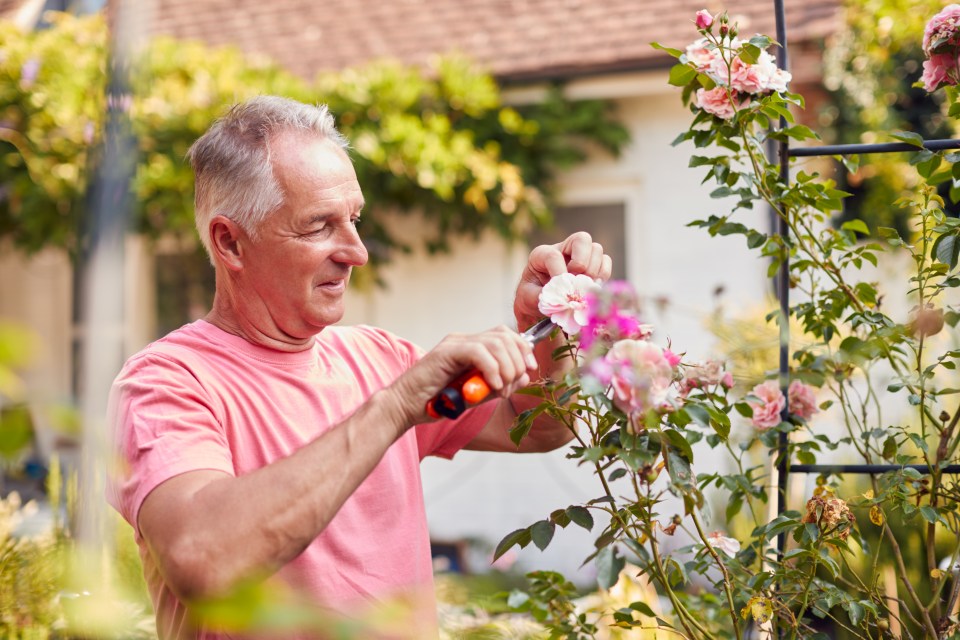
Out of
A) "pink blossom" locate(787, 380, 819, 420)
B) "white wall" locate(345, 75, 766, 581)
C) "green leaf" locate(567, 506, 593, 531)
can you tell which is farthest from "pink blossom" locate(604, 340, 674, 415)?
"white wall" locate(345, 75, 766, 581)

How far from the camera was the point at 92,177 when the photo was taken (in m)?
2.76

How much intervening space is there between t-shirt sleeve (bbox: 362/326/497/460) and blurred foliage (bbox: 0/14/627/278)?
4.06m

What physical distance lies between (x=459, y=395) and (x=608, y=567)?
445 millimetres

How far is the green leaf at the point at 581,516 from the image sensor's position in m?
1.52

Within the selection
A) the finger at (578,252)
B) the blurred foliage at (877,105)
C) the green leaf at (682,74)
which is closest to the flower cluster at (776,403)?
the finger at (578,252)

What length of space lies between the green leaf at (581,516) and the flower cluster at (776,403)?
0.55 m

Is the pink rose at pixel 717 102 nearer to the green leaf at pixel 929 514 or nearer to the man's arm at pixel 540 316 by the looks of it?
the man's arm at pixel 540 316

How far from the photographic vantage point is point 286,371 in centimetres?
178

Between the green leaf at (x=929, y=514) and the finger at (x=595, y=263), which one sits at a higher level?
the finger at (x=595, y=263)

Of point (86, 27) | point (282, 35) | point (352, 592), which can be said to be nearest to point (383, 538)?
point (352, 592)

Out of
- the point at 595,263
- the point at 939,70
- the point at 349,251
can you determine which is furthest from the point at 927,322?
the point at 349,251

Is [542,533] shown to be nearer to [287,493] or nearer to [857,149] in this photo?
[287,493]

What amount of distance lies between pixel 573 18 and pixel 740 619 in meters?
5.50

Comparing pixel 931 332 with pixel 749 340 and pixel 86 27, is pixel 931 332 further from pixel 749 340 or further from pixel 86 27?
pixel 86 27
